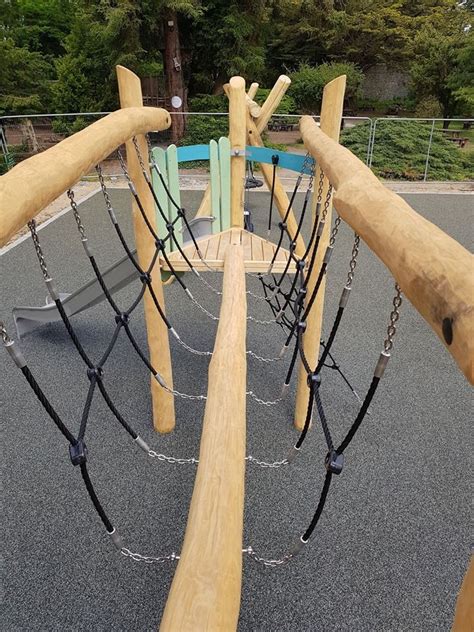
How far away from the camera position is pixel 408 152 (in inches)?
329

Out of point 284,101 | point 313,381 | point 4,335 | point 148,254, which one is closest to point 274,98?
point 148,254

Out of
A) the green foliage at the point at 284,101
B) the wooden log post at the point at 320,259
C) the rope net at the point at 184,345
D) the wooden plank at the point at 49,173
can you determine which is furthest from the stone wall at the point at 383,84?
the wooden plank at the point at 49,173

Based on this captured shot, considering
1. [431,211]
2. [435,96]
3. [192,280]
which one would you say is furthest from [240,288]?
[435,96]

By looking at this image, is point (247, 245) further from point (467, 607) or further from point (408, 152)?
point (408, 152)

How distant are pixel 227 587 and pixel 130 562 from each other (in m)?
1.16

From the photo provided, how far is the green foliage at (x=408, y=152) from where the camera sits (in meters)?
8.07

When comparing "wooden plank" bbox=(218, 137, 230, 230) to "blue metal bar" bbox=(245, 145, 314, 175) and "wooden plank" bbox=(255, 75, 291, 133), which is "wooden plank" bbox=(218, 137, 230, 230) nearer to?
"blue metal bar" bbox=(245, 145, 314, 175)

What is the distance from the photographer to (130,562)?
159 centimetres

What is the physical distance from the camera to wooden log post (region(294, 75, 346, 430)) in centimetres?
168

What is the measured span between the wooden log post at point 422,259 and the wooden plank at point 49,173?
0.46m

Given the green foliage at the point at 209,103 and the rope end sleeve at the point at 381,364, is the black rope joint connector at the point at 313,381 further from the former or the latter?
the green foliage at the point at 209,103

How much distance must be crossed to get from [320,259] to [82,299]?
53.2 inches

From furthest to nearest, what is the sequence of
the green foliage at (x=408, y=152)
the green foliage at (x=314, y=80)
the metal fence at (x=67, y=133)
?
the green foliage at (x=314, y=80) < the green foliage at (x=408, y=152) < the metal fence at (x=67, y=133)

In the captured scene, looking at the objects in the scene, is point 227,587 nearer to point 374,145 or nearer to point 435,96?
point 374,145
